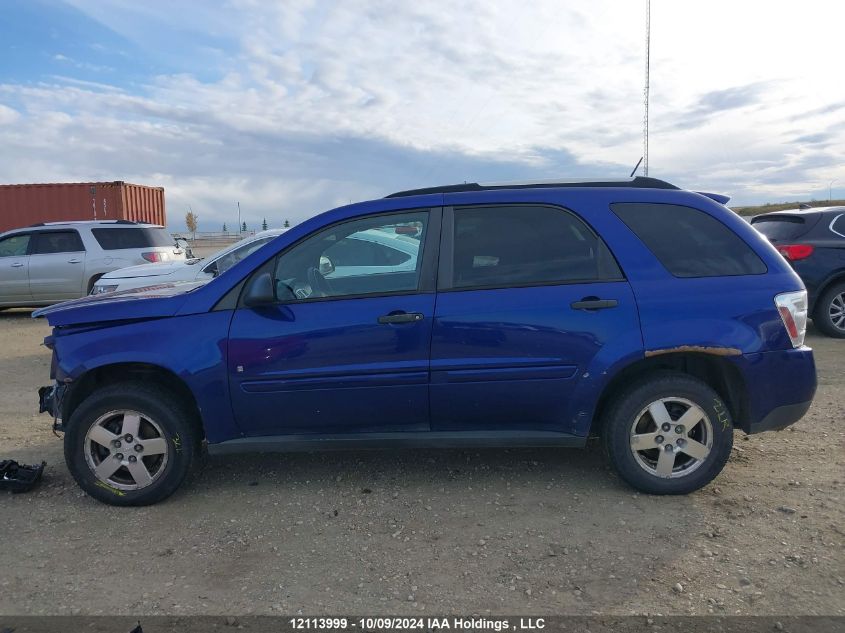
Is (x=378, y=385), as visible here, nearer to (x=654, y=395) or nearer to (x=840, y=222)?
(x=654, y=395)

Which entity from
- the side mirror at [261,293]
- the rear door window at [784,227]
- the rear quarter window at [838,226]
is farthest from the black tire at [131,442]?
the rear quarter window at [838,226]

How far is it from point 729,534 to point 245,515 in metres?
2.57

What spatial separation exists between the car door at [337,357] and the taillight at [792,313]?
1.95 metres

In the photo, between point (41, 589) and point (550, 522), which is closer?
point (41, 589)

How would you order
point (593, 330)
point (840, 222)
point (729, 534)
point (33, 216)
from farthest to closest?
1. point (33, 216)
2. point (840, 222)
3. point (593, 330)
4. point (729, 534)

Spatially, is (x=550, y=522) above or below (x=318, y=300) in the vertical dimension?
below

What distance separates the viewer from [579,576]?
3004 mm

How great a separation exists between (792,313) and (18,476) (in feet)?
15.4

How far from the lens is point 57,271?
11.7m

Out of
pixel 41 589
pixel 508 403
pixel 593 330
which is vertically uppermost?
pixel 593 330

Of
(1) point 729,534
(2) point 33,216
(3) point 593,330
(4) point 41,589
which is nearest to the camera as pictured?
(4) point 41,589

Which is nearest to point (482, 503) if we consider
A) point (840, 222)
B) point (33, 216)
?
point (840, 222)

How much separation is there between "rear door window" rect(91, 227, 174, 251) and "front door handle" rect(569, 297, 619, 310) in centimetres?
1005

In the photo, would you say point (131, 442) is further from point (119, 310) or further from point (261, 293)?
point (261, 293)
